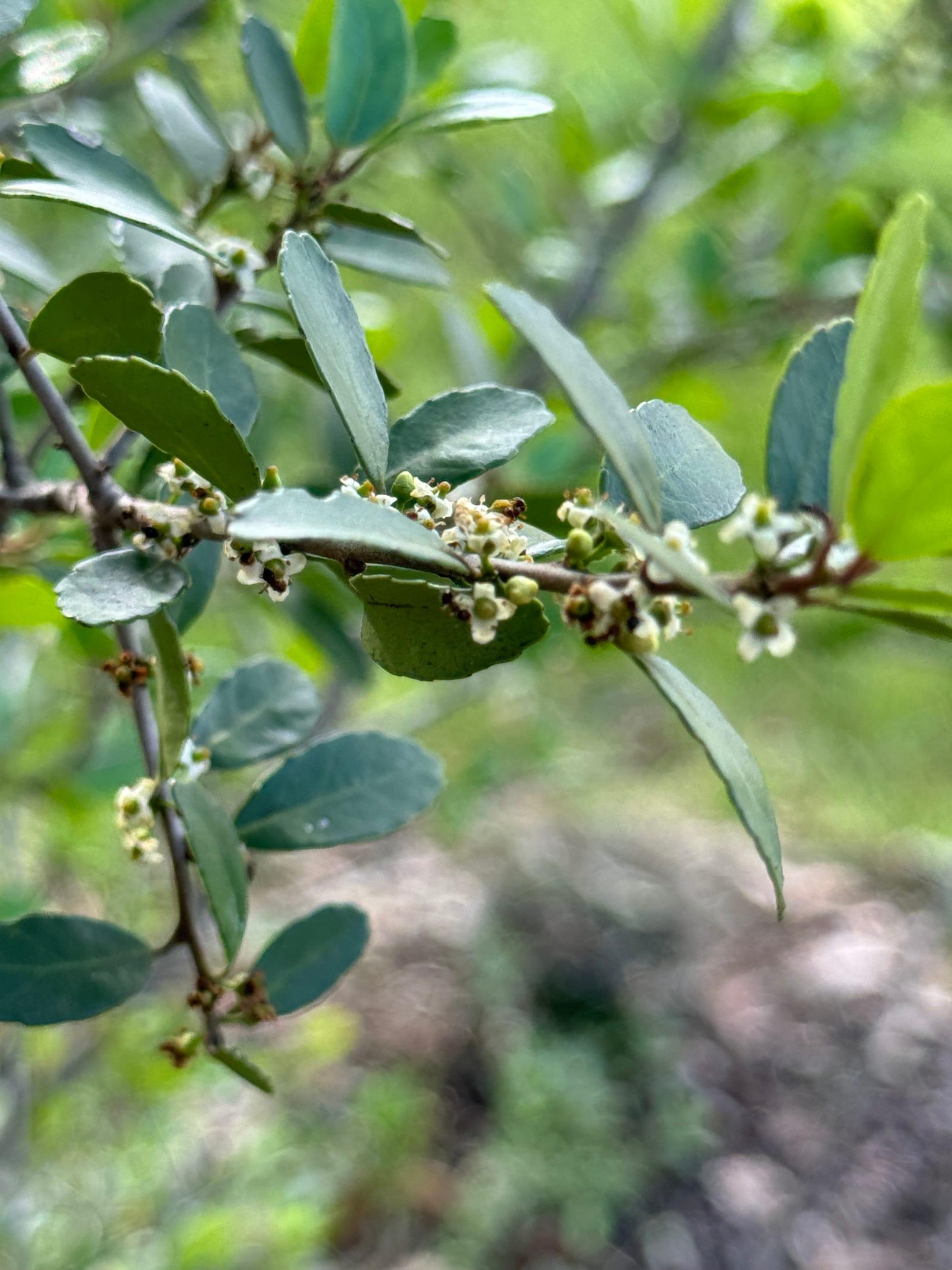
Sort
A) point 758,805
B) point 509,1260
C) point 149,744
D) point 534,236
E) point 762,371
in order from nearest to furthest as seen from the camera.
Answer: point 758,805 < point 149,744 < point 534,236 < point 509,1260 < point 762,371

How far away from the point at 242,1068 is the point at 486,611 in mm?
219

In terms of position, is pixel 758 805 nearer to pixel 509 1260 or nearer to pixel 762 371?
pixel 509 1260

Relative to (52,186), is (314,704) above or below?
below

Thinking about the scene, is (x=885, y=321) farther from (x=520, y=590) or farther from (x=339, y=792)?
(x=339, y=792)

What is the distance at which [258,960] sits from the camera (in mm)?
437

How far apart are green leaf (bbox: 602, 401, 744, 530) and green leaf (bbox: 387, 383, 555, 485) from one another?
37 millimetres

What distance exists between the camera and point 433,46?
60 centimetres

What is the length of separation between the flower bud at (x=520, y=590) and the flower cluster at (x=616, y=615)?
1 centimetres

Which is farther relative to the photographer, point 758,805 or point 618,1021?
point 618,1021

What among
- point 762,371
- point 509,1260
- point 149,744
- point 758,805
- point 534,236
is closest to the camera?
point 758,805

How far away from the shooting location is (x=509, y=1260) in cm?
167

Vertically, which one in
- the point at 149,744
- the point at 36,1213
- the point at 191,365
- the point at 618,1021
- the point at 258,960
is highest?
the point at 191,365

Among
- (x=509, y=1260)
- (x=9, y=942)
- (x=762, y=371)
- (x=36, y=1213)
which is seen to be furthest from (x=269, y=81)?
(x=509, y=1260)

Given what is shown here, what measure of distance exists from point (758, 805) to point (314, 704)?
25 centimetres
